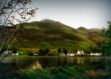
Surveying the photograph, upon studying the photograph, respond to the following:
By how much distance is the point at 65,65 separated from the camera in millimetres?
9148

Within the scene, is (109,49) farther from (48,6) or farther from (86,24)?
(48,6)

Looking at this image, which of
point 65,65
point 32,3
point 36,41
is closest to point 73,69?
point 65,65

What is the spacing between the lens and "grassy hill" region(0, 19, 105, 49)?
8992mm

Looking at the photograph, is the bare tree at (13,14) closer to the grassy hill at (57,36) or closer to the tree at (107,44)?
the grassy hill at (57,36)

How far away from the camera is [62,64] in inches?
359

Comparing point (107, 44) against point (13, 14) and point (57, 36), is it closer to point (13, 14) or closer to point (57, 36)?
point (57, 36)

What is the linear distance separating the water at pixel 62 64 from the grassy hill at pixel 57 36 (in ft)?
0.86

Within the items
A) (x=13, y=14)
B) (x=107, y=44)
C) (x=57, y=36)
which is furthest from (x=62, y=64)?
(x=13, y=14)

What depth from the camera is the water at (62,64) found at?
8891 millimetres

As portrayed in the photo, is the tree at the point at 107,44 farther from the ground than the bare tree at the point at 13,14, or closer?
closer

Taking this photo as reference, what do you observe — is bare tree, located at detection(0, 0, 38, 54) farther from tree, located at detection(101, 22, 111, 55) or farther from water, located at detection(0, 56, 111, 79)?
tree, located at detection(101, 22, 111, 55)

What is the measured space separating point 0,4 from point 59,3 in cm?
125

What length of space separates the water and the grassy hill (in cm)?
26

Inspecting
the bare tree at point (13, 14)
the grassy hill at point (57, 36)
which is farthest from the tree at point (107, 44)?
the bare tree at point (13, 14)
